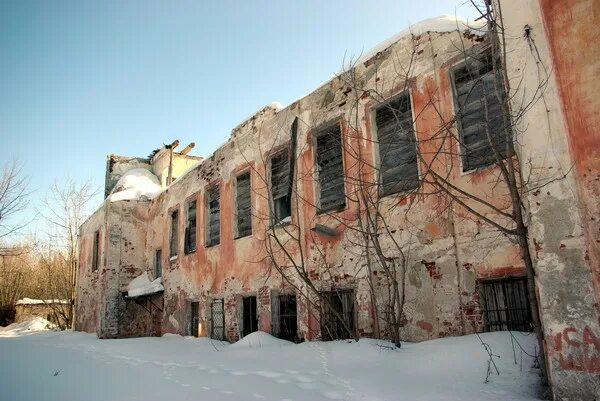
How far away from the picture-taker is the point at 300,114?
907 centimetres

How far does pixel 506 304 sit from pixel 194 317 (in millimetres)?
9617

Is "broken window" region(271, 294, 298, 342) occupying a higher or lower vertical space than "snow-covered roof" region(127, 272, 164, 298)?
lower

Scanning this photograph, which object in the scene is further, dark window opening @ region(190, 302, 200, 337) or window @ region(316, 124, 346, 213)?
dark window opening @ region(190, 302, 200, 337)

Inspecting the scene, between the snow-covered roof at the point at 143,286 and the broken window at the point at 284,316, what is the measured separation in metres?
6.58

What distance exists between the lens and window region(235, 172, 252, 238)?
10484mm

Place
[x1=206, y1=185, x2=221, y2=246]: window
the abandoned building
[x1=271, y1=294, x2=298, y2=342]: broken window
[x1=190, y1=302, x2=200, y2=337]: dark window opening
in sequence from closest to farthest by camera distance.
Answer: the abandoned building, [x1=271, y1=294, x2=298, y2=342]: broken window, [x1=206, y1=185, x2=221, y2=246]: window, [x1=190, y1=302, x2=200, y2=337]: dark window opening

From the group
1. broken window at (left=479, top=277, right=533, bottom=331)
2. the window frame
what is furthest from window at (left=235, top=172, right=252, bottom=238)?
broken window at (left=479, top=277, right=533, bottom=331)

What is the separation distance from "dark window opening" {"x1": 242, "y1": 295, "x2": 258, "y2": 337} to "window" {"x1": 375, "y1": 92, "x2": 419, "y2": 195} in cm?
490

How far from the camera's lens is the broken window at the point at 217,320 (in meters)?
11.0

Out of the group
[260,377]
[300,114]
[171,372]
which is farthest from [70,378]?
[300,114]

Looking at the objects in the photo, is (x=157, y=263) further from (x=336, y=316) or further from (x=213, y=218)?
(x=336, y=316)

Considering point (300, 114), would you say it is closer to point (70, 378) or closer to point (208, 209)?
point (208, 209)

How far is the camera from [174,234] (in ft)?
47.6

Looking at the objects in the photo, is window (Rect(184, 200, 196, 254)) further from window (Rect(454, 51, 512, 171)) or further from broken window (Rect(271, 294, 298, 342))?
window (Rect(454, 51, 512, 171))
